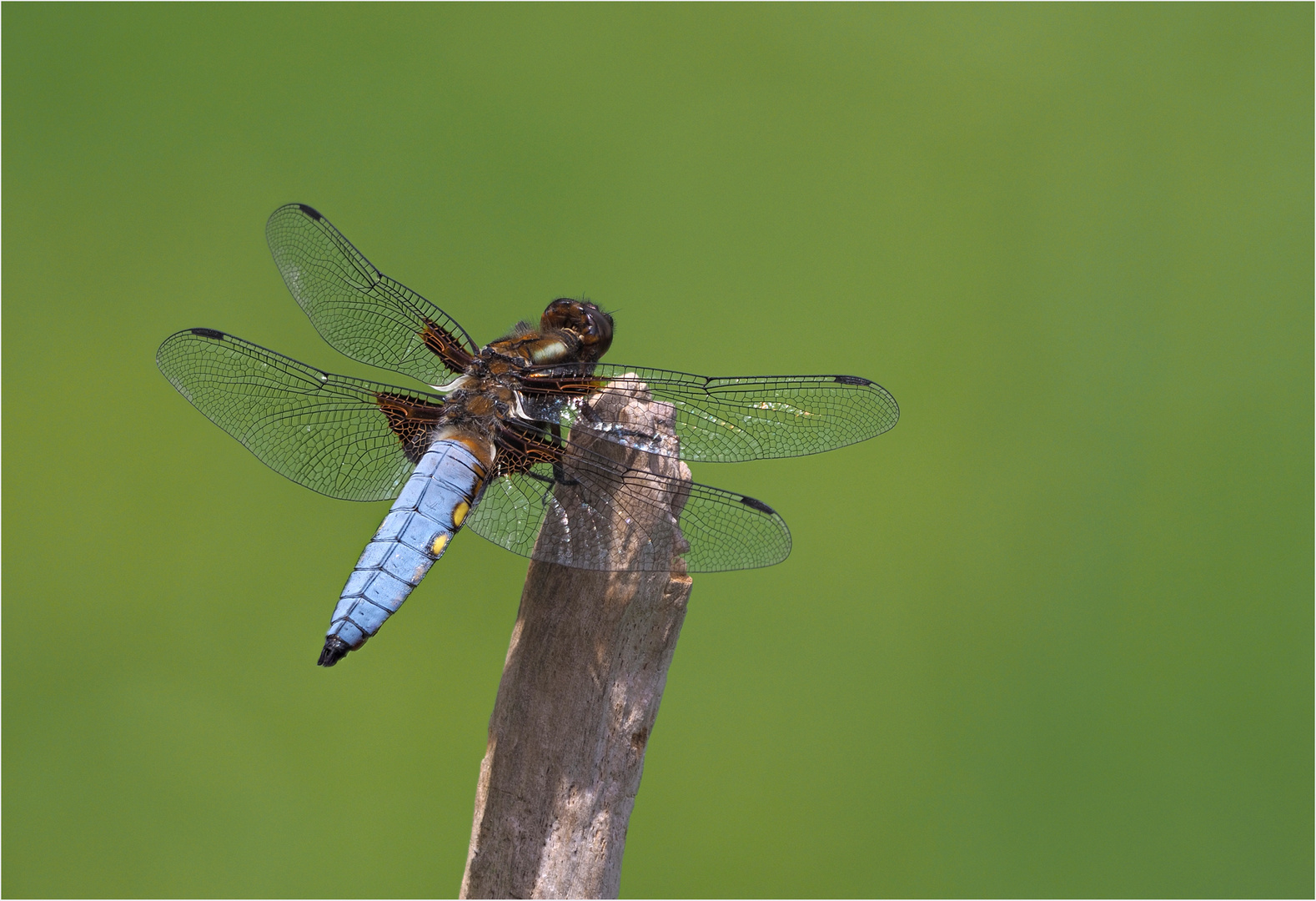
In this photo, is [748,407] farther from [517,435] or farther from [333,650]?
[333,650]

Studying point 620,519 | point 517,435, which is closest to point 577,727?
point 620,519

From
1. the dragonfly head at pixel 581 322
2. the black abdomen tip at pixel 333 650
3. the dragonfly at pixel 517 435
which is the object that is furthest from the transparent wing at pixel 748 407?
the black abdomen tip at pixel 333 650

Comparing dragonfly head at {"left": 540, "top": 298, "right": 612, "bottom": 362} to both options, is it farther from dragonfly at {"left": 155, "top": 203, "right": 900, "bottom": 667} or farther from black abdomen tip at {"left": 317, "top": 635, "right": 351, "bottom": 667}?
black abdomen tip at {"left": 317, "top": 635, "right": 351, "bottom": 667}

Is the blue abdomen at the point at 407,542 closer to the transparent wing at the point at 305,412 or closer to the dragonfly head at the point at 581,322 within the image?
the transparent wing at the point at 305,412

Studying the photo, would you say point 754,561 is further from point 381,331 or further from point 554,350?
point 381,331

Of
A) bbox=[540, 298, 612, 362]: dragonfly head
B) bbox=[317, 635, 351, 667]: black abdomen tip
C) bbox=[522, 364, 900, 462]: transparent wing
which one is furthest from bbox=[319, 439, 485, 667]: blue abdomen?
bbox=[540, 298, 612, 362]: dragonfly head

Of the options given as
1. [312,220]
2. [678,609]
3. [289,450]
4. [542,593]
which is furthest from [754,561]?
[312,220]
